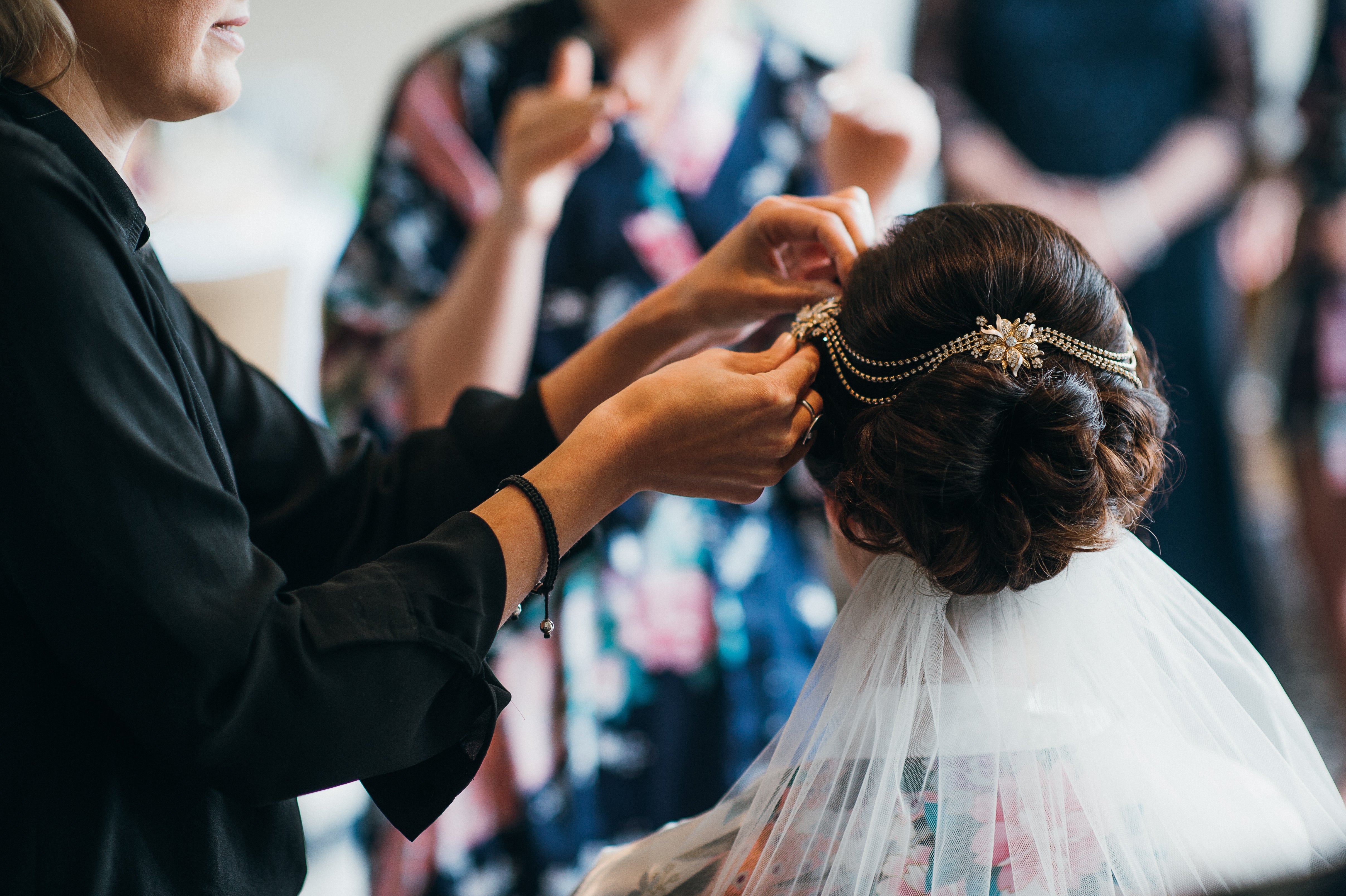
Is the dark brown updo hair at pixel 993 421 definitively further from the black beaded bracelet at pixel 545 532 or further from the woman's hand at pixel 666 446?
the black beaded bracelet at pixel 545 532

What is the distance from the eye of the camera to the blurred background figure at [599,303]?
1.37m

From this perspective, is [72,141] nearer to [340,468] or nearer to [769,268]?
[340,468]

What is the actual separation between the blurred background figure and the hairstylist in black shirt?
56 cm

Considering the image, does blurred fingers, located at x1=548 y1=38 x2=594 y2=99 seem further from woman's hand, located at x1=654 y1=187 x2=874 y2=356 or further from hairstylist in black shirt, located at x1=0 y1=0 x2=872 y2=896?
hairstylist in black shirt, located at x1=0 y1=0 x2=872 y2=896

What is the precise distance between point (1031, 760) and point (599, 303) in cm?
91

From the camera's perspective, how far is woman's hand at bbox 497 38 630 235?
128 centimetres

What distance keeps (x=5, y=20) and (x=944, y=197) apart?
75.9 inches

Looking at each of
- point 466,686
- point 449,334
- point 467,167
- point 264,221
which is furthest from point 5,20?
point 264,221

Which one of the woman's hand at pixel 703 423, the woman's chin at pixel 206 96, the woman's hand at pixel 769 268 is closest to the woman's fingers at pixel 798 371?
the woman's hand at pixel 703 423

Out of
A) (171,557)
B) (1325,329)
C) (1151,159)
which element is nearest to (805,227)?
(171,557)

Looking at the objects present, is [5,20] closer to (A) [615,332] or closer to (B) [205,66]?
(B) [205,66]

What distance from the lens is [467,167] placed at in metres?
1.57

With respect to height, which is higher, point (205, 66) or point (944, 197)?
point (205, 66)

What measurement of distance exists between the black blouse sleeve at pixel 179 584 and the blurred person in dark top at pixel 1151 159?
170 centimetres
